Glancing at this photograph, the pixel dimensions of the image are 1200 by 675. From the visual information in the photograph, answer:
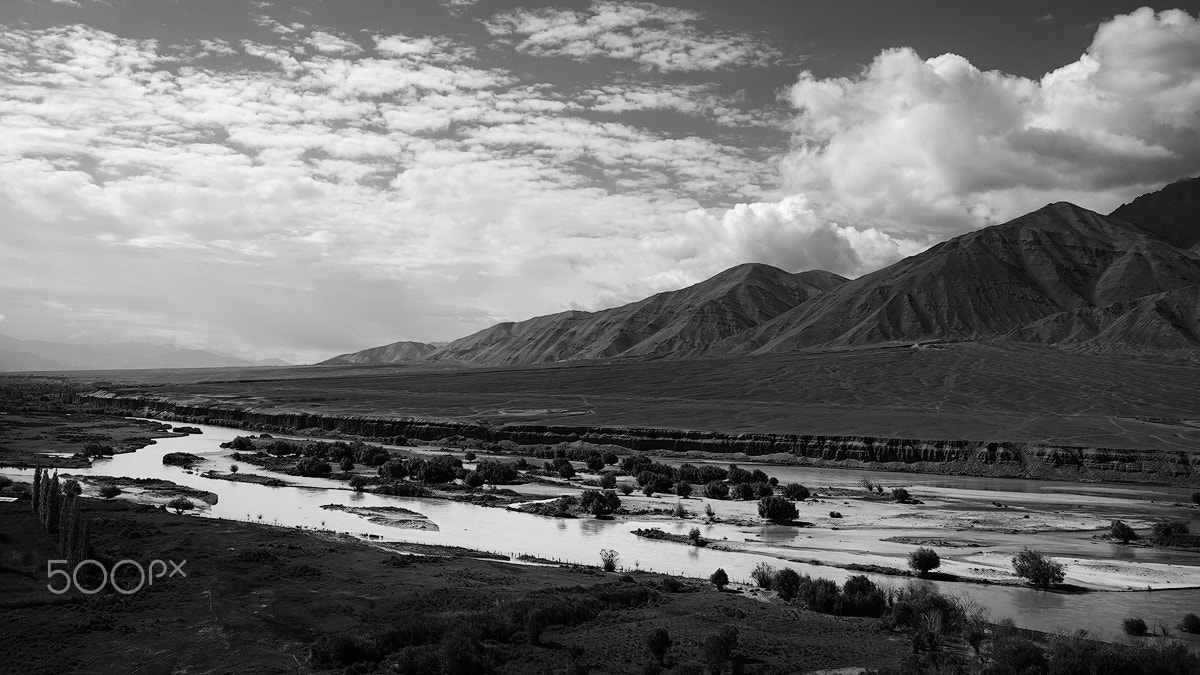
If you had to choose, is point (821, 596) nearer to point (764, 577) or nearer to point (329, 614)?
point (764, 577)

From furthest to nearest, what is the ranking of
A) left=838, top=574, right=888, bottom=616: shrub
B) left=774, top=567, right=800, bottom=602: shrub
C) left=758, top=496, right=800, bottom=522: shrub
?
left=758, top=496, right=800, bottom=522: shrub
left=774, top=567, right=800, bottom=602: shrub
left=838, top=574, right=888, bottom=616: shrub

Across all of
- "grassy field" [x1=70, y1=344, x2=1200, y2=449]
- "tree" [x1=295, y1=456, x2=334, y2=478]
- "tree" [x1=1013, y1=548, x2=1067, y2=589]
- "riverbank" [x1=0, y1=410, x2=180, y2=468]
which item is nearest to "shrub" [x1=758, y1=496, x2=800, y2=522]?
"tree" [x1=1013, y1=548, x2=1067, y2=589]

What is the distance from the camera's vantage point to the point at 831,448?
314ft

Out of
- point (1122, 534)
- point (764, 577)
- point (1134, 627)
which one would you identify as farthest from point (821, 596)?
point (1122, 534)

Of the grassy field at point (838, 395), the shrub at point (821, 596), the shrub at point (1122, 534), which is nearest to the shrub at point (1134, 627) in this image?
the shrub at point (821, 596)

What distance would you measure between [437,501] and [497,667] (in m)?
38.1

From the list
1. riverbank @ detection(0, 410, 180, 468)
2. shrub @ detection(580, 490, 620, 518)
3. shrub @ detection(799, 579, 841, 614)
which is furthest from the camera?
riverbank @ detection(0, 410, 180, 468)

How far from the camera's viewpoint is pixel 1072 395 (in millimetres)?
130500

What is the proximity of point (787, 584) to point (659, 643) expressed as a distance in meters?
10.8

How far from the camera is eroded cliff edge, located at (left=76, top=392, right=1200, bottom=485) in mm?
83688

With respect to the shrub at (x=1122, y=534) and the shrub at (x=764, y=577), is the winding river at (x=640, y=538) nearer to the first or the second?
the shrub at (x=764, y=577)

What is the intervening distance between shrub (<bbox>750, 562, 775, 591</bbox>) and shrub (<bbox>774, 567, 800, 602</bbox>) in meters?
0.32

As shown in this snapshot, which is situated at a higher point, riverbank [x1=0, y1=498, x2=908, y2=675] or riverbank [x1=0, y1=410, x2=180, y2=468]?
riverbank [x1=0, y1=498, x2=908, y2=675]

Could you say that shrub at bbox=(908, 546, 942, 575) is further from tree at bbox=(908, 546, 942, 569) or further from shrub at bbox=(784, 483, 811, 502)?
shrub at bbox=(784, 483, 811, 502)
